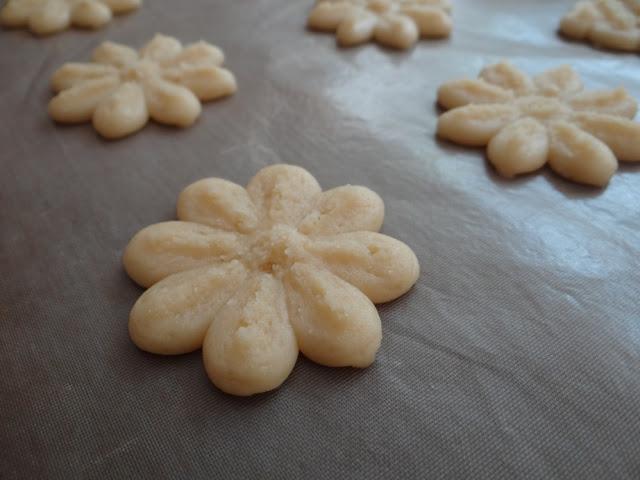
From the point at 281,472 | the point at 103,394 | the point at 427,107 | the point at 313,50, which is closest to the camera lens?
the point at 281,472

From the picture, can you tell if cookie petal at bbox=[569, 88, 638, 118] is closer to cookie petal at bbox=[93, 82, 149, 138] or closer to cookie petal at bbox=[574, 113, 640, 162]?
cookie petal at bbox=[574, 113, 640, 162]

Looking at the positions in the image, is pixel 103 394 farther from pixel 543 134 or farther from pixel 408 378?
pixel 543 134

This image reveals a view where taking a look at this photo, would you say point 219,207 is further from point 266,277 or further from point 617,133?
point 617,133

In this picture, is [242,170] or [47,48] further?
[47,48]

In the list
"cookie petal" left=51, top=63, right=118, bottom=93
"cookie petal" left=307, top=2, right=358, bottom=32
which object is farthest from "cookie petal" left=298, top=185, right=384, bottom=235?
"cookie petal" left=307, top=2, right=358, bottom=32

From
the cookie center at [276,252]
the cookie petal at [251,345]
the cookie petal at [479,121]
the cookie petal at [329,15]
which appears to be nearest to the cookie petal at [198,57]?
the cookie petal at [329,15]

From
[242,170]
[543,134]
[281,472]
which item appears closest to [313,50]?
[242,170]

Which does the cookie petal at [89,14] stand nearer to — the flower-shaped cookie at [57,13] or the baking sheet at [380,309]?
the flower-shaped cookie at [57,13]

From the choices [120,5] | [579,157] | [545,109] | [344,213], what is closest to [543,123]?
[545,109]
